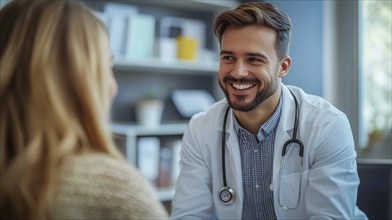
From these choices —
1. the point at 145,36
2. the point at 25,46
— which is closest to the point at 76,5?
the point at 25,46

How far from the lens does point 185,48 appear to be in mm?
1979

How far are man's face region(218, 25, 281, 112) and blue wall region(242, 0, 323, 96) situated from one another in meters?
0.05

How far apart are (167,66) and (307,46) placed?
1066 millimetres

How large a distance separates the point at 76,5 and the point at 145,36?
127 cm

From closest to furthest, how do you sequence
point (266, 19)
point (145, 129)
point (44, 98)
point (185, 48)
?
point (44, 98)
point (266, 19)
point (145, 129)
point (185, 48)

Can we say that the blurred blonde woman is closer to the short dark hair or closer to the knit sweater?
the knit sweater

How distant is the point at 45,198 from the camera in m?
0.50

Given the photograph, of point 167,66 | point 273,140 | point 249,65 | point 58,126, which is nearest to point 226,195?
point 273,140

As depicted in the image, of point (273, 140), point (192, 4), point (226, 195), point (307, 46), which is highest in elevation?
point (192, 4)

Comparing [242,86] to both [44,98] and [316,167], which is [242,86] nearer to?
[316,167]

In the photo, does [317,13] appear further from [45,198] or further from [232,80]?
[45,198]

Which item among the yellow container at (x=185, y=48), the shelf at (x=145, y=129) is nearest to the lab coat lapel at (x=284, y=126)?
the shelf at (x=145, y=129)

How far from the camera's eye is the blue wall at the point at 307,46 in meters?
0.89

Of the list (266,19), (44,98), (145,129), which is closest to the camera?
(44,98)
